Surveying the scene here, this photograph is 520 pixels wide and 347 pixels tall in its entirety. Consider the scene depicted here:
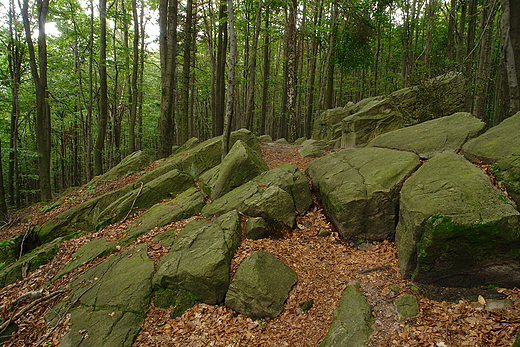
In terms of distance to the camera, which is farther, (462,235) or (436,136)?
(436,136)

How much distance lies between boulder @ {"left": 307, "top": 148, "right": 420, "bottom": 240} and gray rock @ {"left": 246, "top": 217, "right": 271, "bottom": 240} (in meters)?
1.68

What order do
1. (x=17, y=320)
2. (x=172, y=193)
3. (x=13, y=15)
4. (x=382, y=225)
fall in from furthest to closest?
(x=13, y=15) → (x=172, y=193) → (x=382, y=225) → (x=17, y=320)

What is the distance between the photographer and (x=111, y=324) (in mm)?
4578

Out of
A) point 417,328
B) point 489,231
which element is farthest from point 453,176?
point 417,328

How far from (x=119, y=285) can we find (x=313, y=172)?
19.1 ft

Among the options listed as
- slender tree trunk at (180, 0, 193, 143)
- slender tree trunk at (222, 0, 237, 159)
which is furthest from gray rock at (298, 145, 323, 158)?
slender tree trunk at (180, 0, 193, 143)

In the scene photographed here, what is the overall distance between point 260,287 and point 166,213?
3.92 metres

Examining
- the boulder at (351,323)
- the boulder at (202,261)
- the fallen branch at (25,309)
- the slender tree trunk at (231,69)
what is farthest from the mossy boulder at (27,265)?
the boulder at (351,323)

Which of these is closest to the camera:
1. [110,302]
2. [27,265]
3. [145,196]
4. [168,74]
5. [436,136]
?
[110,302]

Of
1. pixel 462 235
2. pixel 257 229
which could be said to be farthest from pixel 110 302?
pixel 462 235

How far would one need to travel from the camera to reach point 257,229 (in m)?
6.20

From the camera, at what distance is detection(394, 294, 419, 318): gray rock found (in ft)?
13.1

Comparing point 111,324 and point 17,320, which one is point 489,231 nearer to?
point 111,324

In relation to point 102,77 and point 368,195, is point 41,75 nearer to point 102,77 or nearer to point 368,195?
point 102,77
